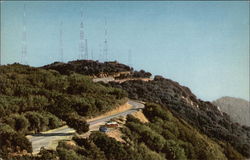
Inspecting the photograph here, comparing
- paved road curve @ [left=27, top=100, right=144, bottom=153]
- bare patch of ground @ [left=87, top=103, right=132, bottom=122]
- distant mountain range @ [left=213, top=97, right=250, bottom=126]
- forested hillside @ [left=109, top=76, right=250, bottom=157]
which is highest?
paved road curve @ [left=27, top=100, right=144, bottom=153]

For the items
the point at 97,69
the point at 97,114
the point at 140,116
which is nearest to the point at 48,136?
the point at 97,114

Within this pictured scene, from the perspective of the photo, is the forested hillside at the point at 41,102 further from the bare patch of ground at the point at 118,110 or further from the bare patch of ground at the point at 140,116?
the bare patch of ground at the point at 140,116

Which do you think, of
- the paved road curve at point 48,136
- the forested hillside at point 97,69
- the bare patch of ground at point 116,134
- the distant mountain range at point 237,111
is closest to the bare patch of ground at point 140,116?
the paved road curve at point 48,136

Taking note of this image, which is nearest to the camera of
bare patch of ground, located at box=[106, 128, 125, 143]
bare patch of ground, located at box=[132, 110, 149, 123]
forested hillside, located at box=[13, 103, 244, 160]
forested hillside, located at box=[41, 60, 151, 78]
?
forested hillside, located at box=[13, 103, 244, 160]

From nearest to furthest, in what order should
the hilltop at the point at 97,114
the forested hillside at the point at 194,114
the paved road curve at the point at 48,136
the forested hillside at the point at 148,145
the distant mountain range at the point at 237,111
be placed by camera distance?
the forested hillside at the point at 148,145 → the paved road curve at the point at 48,136 → the hilltop at the point at 97,114 → the forested hillside at the point at 194,114 → the distant mountain range at the point at 237,111

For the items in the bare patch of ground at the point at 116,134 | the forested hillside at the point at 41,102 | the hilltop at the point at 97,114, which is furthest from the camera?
the bare patch of ground at the point at 116,134

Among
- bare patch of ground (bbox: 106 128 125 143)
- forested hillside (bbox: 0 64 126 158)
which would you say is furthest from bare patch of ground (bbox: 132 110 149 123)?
bare patch of ground (bbox: 106 128 125 143)

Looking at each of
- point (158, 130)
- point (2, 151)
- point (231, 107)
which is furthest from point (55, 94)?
point (231, 107)

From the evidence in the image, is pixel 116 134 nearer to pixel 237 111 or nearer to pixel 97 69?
pixel 97 69

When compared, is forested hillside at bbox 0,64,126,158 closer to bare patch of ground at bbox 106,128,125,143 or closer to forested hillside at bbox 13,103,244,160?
bare patch of ground at bbox 106,128,125,143
